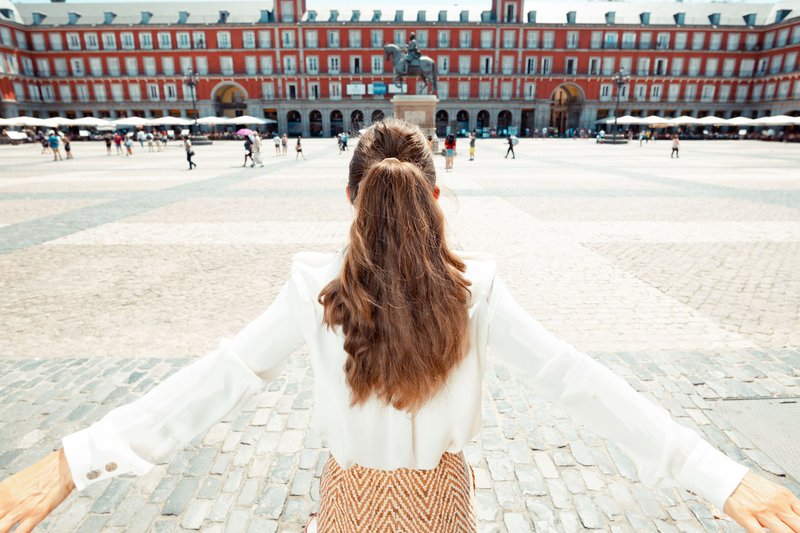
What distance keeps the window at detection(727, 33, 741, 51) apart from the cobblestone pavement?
56.4 m

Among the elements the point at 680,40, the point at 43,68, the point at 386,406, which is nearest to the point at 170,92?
the point at 43,68

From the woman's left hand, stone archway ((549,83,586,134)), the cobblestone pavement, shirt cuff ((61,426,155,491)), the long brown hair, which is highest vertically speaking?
stone archway ((549,83,586,134))

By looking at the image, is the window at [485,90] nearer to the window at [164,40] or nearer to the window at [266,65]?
A: the window at [266,65]

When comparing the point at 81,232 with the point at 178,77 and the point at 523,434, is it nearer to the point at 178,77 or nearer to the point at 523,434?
the point at 523,434

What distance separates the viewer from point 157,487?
2732 mm

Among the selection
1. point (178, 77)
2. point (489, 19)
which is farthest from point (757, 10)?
point (178, 77)

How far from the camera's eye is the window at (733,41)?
177 feet

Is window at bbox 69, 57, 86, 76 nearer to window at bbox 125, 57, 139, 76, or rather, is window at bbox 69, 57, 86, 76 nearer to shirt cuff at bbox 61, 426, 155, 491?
window at bbox 125, 57, 139, 76

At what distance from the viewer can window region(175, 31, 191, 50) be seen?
53.0m

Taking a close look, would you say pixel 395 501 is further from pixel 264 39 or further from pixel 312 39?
pixel 264 39

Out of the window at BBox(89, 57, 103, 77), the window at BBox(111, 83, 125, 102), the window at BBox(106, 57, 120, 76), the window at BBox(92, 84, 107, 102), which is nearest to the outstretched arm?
the window at BBox(111, 83, 125, 102)

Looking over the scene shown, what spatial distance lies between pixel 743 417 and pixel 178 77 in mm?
60799

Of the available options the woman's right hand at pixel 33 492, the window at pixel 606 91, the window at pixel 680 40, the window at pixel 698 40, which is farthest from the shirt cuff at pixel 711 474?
the window at pixel 698 40

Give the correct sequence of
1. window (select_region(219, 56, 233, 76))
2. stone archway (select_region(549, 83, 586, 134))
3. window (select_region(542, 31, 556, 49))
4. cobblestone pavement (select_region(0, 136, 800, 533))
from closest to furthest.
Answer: cobblestone pavement (select_region(0, 136, 800, 533)) → window (select_region(219, 56, 233, 76)) → window (select_region(542, 31, 556, 49)) → stone archway (select_region(549, 83, 586, 134))
